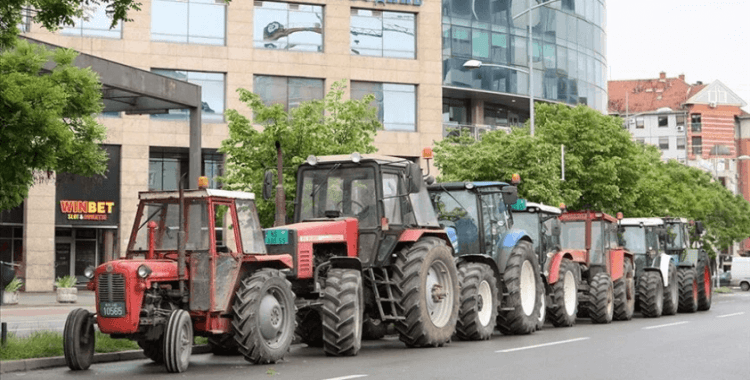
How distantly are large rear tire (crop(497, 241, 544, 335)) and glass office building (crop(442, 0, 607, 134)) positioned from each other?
1159 inches

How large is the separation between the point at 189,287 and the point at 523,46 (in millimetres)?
41432

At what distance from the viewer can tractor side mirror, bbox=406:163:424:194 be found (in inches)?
674

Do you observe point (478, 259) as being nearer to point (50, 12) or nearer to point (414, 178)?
point (414, 178)

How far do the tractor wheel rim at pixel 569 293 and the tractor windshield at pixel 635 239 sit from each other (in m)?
6.88

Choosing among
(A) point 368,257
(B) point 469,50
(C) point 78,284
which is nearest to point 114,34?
(C) point 78,284

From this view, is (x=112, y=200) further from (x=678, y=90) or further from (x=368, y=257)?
(x=678, y=90)

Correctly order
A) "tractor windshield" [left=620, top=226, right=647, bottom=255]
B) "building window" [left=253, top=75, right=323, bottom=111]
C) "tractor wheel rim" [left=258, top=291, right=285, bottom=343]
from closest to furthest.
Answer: "tractor wheel rim" [left=258, top=291, right=285, bottom=343] → "tractor windshield" [left=620, top=226, right=647, bottom=255] → "building window" [left=253, top=75, right=323, bottom=111]

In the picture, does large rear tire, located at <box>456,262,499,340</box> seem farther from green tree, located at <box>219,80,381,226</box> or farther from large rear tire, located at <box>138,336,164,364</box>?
green tree, located at <box>219,80,381,226</box>

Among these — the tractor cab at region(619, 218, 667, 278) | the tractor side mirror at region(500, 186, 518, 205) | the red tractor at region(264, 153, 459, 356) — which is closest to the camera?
the red tractor at region(264, 153, 459, 356)

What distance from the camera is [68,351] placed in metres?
14.0

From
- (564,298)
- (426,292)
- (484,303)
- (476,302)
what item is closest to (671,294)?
(564,298)

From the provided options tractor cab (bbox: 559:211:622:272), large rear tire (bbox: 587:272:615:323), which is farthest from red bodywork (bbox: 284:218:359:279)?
tractor cab (bbox: 559:211:622:272)

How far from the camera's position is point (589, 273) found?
27.3 meters

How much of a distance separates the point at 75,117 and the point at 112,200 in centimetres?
2974
